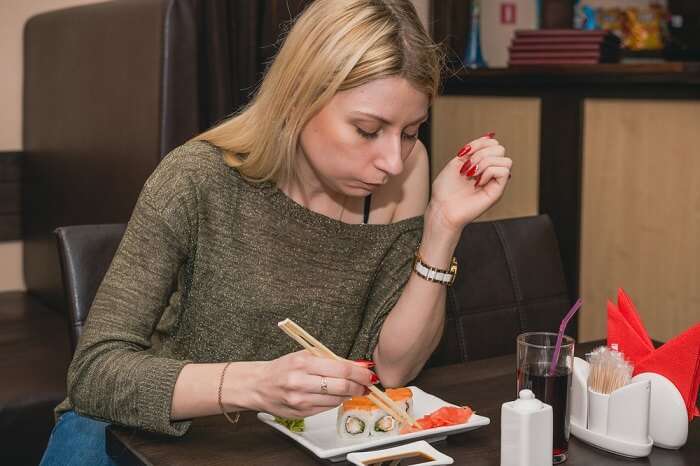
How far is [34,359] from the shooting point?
236 cm

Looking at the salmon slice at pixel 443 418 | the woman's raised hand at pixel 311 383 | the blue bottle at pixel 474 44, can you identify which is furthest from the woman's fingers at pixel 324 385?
the blue bottle at pixel 474 44

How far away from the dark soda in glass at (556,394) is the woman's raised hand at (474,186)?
46cm

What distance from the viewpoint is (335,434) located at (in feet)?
4.19

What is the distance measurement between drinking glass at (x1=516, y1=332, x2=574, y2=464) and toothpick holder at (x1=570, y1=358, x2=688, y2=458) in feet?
0.20

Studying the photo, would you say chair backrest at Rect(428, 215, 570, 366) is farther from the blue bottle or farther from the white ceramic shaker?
the blue bottle

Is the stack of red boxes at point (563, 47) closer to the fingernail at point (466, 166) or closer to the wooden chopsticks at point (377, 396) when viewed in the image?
the fingernail at point (466, 166)

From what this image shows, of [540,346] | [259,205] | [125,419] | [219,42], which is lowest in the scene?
[125,419]

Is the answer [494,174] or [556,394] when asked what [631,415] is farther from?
[494,174]

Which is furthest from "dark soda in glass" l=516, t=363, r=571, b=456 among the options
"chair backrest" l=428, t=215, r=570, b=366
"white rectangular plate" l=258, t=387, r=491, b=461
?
"chair backrest" l=428, t=215, r=570, b=366

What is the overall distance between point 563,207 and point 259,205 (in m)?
2.18

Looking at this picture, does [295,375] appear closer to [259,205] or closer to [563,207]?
[259,205]

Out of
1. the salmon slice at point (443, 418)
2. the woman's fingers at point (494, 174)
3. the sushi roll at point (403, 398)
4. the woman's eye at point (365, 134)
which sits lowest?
the salmon slice at point (443, 418)

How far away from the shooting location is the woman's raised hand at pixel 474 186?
1.62 metres

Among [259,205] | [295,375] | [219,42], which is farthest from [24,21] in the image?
[295,375]
